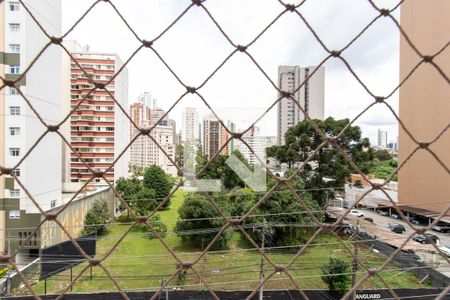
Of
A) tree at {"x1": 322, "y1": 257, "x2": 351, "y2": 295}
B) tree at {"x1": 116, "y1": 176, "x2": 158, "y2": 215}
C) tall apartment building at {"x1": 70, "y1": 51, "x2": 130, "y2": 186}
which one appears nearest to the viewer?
tree at {"x1": 322, "y1": 257, "x2": 351, "y2": 295}

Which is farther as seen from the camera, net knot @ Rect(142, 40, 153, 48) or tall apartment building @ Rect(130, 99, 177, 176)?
tall apartment building @ Rect(130, 99, 177, 176)

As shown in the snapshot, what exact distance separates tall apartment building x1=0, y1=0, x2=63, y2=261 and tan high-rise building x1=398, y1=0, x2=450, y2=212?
550 cm

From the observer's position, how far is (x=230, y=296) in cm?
346

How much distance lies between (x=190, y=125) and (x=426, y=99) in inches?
163

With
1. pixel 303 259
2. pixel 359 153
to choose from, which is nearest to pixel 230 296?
pixel 303 259

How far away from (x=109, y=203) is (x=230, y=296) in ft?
16.3

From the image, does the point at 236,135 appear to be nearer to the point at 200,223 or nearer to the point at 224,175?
the point at 200,223

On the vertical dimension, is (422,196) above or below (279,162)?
below

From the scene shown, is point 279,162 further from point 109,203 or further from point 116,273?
point 109,203

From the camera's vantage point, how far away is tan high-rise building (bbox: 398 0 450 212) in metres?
4.99

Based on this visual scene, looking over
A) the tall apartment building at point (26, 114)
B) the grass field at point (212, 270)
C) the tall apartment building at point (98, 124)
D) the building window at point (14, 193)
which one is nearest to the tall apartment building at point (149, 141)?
the tall apartment building at point (98, 124)

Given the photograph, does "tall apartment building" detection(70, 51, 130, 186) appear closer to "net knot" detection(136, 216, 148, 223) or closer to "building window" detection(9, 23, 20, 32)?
"building window" detection(9, 23, 20, 32)

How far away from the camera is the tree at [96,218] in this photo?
5.63 m

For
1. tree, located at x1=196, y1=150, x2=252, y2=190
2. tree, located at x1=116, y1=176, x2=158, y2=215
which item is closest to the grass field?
tree, located at x1=116, y1=176, x2=158, y2=215
